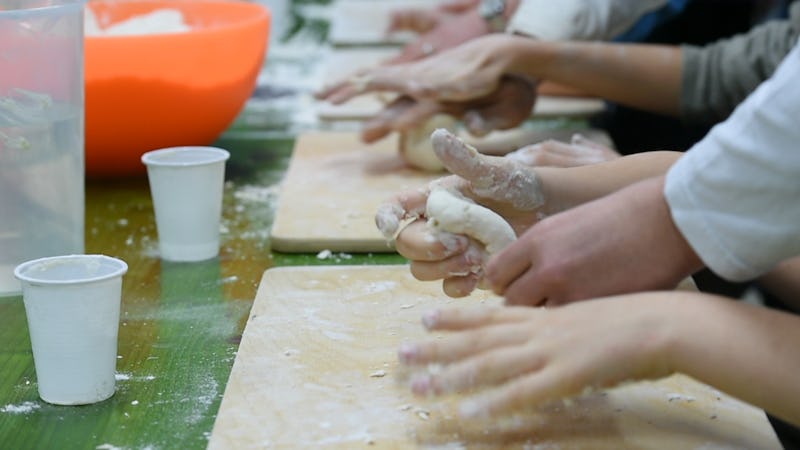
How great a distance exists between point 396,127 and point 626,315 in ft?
3.34

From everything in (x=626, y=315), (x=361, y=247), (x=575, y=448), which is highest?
(x=626, y=315)

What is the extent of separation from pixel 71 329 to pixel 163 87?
0.76m

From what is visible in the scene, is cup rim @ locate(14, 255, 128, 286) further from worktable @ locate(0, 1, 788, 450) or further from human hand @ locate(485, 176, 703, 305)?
human hand @ locate(485, 176, 703, 305)

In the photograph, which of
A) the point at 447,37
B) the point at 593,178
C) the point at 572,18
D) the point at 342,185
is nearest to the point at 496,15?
the point at 447,37

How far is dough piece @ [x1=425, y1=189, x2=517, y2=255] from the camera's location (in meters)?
1.04

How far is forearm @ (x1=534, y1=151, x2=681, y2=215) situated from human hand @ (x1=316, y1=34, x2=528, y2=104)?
0.69 meters

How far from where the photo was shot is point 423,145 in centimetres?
182

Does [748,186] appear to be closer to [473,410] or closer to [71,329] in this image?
[473,410]

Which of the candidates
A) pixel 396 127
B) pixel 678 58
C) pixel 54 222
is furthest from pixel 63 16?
pixel 678 58

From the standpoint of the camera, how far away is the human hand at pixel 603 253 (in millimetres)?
872

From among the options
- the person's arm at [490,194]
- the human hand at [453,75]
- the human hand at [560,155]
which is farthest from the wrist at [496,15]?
the person's arm at [490,194]

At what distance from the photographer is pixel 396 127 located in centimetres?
182

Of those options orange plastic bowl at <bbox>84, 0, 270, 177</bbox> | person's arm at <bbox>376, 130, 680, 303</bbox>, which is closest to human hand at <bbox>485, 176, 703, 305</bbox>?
person's arm at <bbox>376, 130, 680, 303</bbox>

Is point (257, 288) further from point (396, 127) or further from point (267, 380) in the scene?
point (396, 127)
